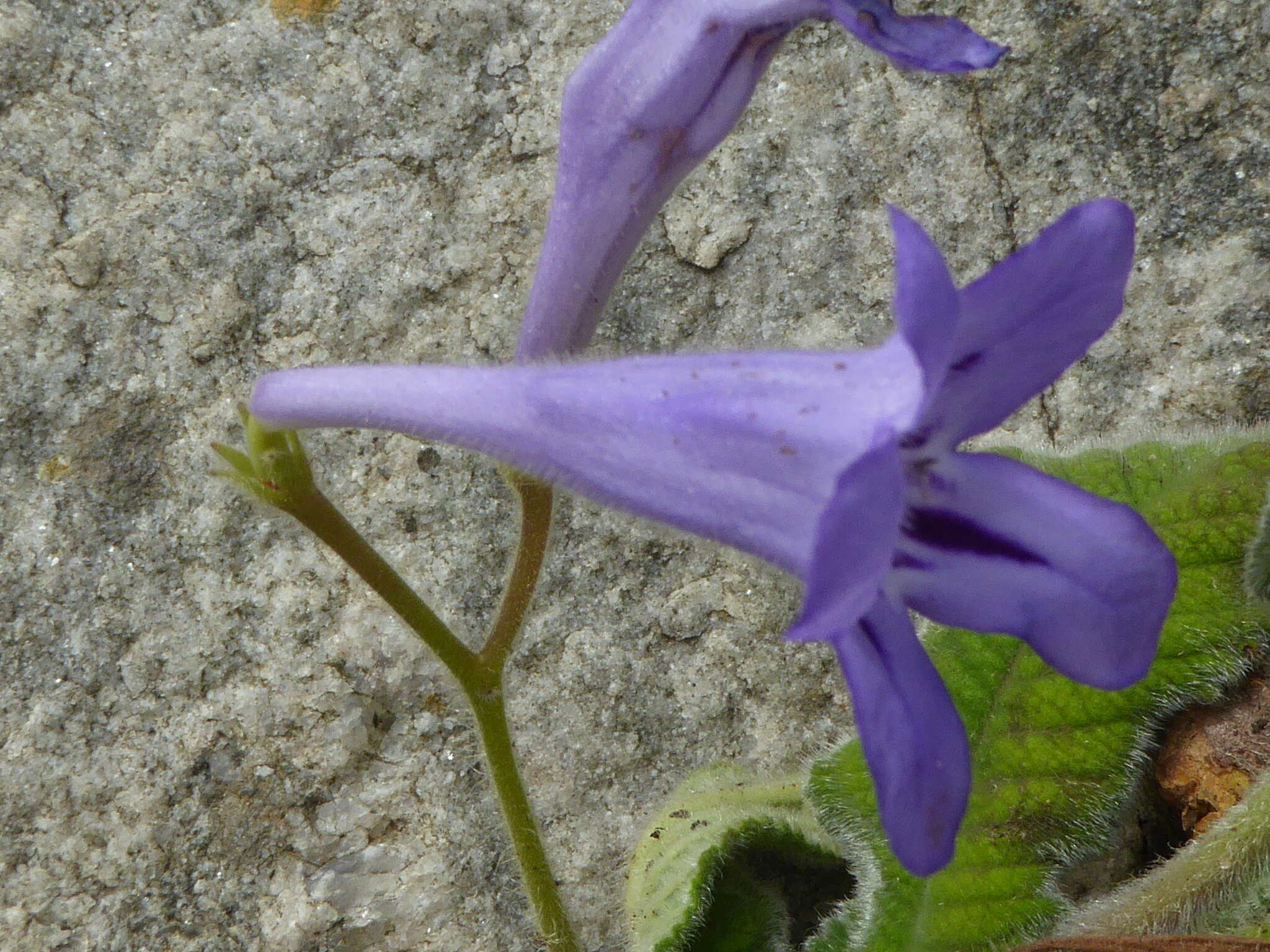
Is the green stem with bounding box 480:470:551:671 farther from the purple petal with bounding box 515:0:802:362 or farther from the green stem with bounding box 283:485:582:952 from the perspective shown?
the purple petal with bounding box 515:0:802:362

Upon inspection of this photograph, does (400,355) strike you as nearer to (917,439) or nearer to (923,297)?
(917,439)

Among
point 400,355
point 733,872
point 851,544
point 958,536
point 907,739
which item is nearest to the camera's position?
point 851,544

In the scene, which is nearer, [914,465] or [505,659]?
[914,465]

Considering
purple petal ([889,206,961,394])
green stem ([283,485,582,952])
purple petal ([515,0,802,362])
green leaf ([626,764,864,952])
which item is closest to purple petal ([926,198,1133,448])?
purple petal ([889,206,961,394])

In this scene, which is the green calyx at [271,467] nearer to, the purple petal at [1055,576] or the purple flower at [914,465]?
the purple flower at [914,465]

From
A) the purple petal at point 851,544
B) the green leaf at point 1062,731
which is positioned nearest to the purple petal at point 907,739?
the purple petal at point 851,544

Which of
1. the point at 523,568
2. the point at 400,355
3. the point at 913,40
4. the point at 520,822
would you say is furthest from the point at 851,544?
the point at 400,355
